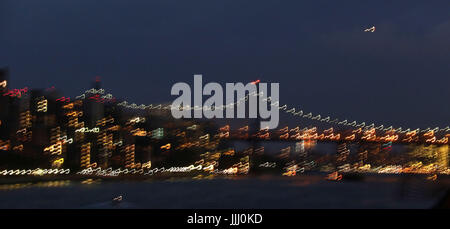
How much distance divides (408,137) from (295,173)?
10518 millimetres

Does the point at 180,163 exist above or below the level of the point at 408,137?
below

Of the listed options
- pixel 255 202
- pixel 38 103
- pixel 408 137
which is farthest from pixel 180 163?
pixel 255 202

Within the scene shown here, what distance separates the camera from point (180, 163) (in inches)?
1820

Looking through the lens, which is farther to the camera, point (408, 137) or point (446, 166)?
point (446, 166)

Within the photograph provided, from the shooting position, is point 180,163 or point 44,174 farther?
point 180,163

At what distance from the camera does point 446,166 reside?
→ 40.5m
